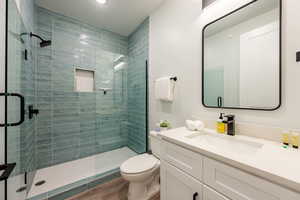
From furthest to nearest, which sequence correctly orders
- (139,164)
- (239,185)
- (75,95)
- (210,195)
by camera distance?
1. (75,95)
2. (139,164)
3. (210,195)
4. (239,185)

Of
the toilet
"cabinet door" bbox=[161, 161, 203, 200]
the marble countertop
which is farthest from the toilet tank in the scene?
the marble countertop

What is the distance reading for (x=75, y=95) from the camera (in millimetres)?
2260

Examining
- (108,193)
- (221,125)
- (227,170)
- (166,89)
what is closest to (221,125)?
(221,125)

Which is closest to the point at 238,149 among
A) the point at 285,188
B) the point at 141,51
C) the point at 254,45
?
the point at 285,188

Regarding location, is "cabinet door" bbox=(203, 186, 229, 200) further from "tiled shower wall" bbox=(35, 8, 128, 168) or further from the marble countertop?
"tiled shower wall" bbox=(35, 8, 128, 168)

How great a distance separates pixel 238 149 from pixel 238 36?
3.09 feet

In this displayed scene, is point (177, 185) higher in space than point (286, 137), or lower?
lower

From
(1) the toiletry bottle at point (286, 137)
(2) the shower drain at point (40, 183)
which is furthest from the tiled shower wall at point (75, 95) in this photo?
(1) the toiletry bottle at point (286, 137)

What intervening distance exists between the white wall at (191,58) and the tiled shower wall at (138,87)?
23cm

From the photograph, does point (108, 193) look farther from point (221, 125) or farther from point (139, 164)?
point (221, 125)

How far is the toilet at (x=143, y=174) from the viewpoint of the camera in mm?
1335

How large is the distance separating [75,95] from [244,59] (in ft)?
8.11

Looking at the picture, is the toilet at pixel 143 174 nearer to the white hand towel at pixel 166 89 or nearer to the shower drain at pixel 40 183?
the white hand towel at pixel 166 89

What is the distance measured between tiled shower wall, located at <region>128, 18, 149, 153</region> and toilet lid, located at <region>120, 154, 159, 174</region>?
0.64 meters
